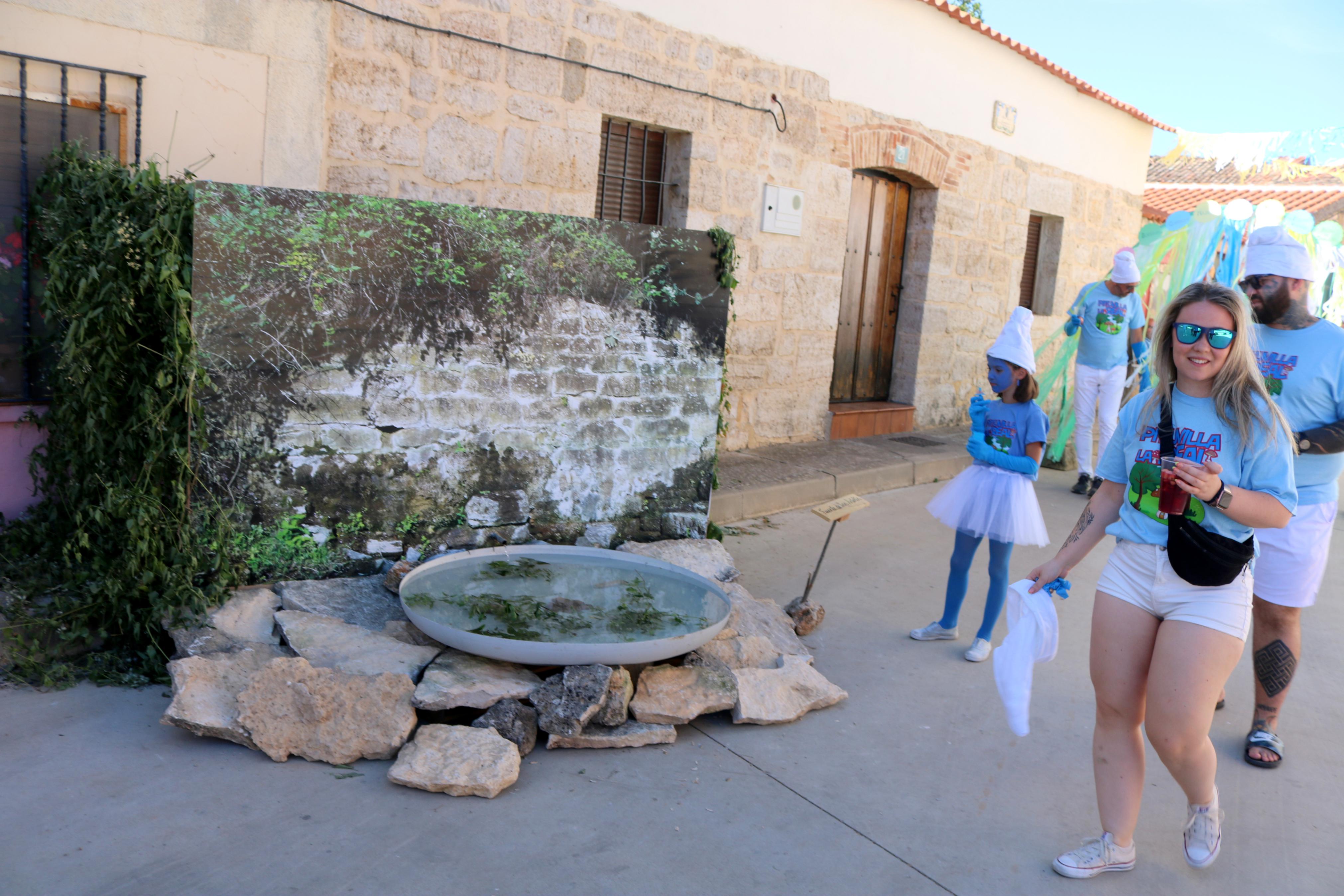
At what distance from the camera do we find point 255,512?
380 centimetres

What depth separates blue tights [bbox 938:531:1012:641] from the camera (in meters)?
4.18

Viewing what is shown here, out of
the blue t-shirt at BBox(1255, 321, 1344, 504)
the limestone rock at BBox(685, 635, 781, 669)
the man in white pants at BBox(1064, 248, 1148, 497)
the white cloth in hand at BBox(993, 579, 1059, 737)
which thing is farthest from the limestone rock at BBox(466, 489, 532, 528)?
the man in white pants at BBox(1064, 248, 1148, 497)

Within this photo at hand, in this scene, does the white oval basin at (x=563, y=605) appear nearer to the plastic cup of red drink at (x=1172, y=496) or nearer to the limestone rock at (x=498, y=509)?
the limestone rock at (x=498, y=509)

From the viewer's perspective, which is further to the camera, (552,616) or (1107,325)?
(1107,325)

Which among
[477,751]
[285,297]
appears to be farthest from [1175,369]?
[285,297]

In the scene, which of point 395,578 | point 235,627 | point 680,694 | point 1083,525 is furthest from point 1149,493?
point 235,627

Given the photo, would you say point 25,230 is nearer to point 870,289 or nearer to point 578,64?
point 578,64

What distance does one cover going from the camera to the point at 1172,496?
7.92 ft

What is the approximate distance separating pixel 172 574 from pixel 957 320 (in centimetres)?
811

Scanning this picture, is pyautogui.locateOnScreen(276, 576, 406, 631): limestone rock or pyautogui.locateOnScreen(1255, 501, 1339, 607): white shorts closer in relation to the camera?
pyautogui.locateOnScreen(1255, 501, 1339, 607): white shorts

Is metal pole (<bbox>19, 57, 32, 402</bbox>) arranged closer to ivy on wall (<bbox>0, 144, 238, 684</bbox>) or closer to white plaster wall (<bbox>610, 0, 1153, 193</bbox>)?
ivy on wall (<bbox>0, 144, 238, 684</bbox>)

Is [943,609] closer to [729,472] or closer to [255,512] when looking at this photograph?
[729,472]

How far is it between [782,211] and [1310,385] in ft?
15.7

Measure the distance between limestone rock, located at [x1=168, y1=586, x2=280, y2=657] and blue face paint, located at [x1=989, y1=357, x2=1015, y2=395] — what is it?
10.1ft
